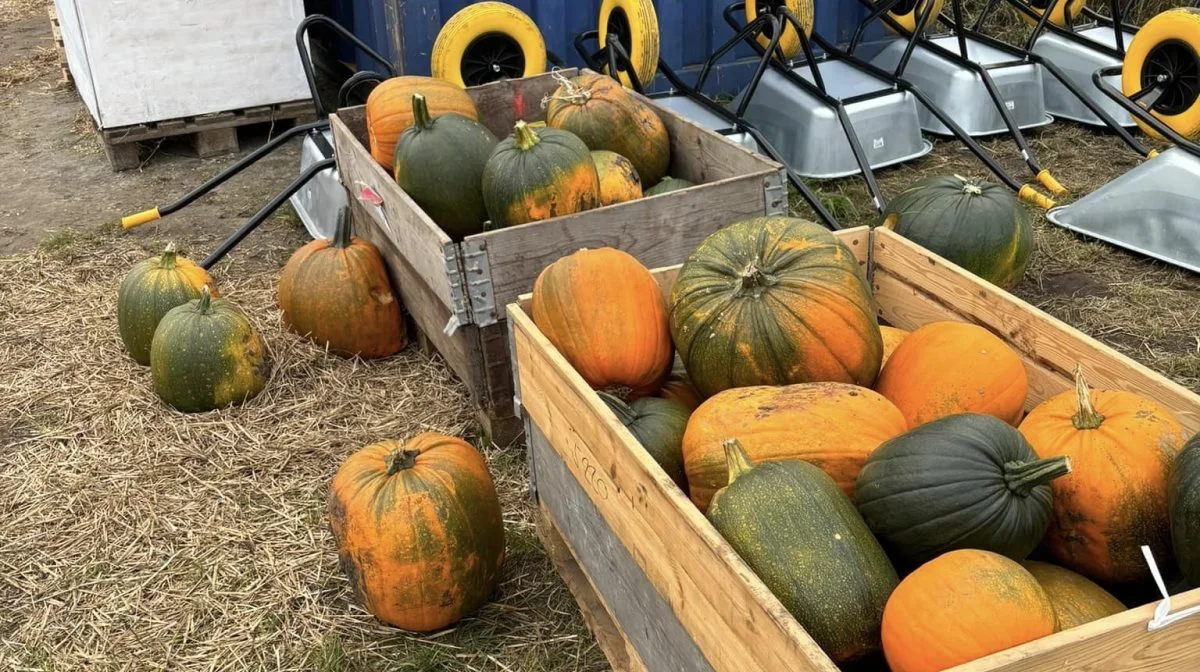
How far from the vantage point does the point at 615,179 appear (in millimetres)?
3256

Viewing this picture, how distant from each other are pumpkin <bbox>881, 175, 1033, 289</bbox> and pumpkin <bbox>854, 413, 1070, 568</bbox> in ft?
6.29

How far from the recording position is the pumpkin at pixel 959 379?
2.02 m

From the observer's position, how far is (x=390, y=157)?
3.68 meters

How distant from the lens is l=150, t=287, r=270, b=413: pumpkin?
132 inches

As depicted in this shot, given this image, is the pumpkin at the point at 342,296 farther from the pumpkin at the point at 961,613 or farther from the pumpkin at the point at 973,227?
the pumpkin at the point at 961,613

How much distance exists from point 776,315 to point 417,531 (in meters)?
0.96

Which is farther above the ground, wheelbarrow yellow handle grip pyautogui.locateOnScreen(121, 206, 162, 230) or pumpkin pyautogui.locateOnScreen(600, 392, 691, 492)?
pumpkin pyautogui.locateOnScreen(600, 392, 691, 492)

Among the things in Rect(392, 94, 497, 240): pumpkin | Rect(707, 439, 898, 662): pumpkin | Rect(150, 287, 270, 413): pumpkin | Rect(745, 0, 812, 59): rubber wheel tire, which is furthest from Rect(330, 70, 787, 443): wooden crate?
Rect(745, 0, 812, 59): rubber wheel tire

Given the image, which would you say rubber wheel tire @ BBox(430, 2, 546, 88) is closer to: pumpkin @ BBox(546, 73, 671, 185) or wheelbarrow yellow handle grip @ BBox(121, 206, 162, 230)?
pumpkin @ BBox(546, 73, 671, 185)

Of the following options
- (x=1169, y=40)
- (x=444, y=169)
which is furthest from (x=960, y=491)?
(x=1169, y=40)

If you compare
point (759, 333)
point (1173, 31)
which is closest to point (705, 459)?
point (759, 333)

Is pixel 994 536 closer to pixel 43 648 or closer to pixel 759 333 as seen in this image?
pixel 759 333

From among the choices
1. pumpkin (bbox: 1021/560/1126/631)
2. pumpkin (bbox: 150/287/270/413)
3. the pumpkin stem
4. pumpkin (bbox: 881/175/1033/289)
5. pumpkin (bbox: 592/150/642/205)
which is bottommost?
pumpkin (bbox: 150/287/270/413)

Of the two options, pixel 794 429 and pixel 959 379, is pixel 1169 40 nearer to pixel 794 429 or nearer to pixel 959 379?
pixel 959 379
